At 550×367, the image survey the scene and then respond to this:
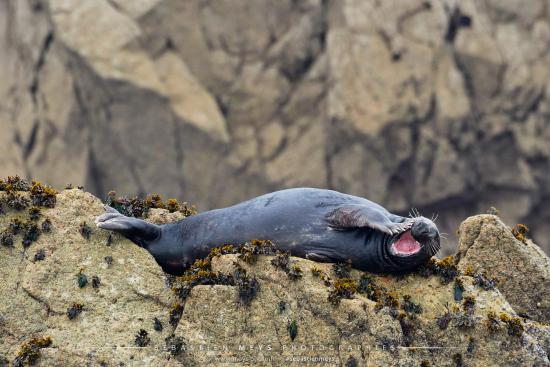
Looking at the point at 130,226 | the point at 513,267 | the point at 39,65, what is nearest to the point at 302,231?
the point at 130,226

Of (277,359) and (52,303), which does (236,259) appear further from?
(52,303)

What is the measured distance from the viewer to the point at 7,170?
3078 centimetres

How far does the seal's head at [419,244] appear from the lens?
33.1 ft

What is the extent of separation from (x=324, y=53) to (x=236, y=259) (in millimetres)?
21090

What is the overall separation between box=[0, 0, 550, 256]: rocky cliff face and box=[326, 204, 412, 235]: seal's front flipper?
1838 cm

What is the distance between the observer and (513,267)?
36.1 feet

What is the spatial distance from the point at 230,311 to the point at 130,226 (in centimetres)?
185

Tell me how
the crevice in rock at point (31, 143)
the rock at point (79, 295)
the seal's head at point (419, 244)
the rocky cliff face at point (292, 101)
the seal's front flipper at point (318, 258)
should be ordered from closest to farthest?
the rock at point (79, 295)
the seal's head at point (419, 244)
the seal's front flipper at point (318, 258)
the rocky cliff face at point (292, 101)
the crevice in rock at point (31, 143)

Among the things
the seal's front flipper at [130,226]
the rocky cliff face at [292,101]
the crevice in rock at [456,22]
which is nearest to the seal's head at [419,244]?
the seal's front flipper at [130,226]

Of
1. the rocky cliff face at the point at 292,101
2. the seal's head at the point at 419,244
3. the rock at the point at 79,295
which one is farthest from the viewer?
the rocky cliff face at the point at 292,101

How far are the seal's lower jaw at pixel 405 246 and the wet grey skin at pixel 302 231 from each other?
15 mm

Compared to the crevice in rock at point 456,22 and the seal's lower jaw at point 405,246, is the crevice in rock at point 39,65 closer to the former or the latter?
the crevice in rock at point 456,22

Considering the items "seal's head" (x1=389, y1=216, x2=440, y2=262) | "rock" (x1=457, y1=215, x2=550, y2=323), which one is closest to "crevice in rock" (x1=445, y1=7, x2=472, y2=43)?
"rock" (x1=457, y1=215, x2=550, y2=323)

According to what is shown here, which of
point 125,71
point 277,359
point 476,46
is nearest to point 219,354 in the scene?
point 277,359
